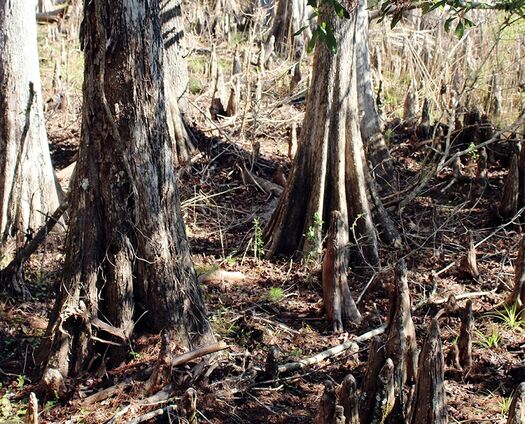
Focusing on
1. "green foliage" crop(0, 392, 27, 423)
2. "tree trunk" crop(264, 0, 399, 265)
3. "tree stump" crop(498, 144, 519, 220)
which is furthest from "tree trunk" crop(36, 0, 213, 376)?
"tree stump" crop(498, 144, 519, 220)

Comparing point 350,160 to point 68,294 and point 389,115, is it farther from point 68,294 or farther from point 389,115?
point 389,115

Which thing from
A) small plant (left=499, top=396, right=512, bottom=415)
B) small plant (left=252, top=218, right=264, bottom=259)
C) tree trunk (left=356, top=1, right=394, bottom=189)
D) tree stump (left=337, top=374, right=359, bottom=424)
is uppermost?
tree trunk (left=356, top=1, right=394, bottom=189)

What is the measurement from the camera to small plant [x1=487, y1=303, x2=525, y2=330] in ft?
19.1

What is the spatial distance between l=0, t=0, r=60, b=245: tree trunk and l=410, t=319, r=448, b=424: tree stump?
367 centimetres

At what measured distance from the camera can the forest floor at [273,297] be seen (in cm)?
476

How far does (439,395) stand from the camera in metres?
3.89

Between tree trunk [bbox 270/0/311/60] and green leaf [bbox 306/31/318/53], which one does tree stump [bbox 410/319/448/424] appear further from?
tree trunk [bbox 270/0/311/60]

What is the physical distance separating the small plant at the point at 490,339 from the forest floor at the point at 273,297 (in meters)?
0.01

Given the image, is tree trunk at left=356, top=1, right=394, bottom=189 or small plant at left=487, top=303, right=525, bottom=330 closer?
small plant at left=487, top=303, right=525, bottom=330

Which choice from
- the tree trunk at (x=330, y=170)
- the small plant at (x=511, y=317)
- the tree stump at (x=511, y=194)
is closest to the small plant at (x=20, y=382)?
the tree trunk at (x=330, y=170)

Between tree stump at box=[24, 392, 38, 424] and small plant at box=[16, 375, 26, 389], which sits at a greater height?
tree stump at box=[24, 392, 38, 424]

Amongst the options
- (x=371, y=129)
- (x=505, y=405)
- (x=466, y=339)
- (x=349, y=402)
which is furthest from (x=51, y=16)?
(x=349, y=402)

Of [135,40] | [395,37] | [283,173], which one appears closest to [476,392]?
[135,40]

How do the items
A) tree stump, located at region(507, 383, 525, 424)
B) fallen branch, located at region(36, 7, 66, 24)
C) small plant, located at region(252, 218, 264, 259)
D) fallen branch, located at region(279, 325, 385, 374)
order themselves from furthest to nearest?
fallen branch, located at region(36, 7, 66, 24)
small plant, located at region(252, 218, 264, 259)
fallen branch, located at region(279, 325, 385, 374)
tree stump, located at region(507, 383, 525, 424)
